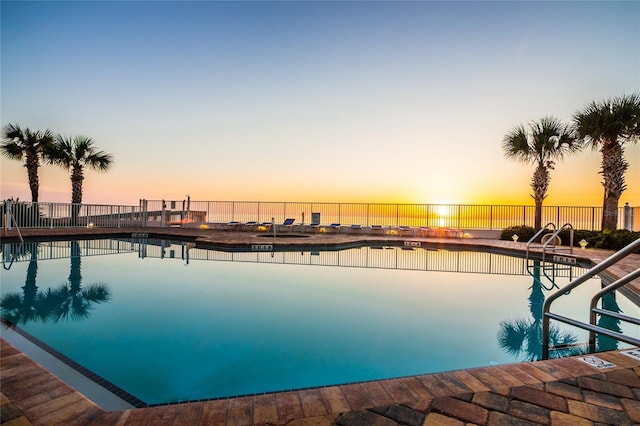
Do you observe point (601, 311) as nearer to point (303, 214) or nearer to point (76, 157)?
point (303, 214)

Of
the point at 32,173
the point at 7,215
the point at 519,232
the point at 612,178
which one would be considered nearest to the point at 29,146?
the point at 32,173

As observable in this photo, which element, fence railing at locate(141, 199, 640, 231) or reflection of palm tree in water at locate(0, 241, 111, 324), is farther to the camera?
fence railing at locate(141, 199, 640, 231)

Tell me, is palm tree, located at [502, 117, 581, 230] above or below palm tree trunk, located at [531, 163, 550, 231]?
above

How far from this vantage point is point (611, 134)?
10344mm

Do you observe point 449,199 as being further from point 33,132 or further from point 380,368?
point 33,132

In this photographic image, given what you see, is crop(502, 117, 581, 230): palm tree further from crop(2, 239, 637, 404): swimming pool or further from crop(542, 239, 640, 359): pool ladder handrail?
crop(542, 239, 640, 359): pool ladder handrail

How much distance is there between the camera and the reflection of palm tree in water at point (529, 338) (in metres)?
3.07

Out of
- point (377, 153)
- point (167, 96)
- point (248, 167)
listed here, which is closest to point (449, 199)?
point (377, 153)

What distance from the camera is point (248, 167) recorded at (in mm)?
17531

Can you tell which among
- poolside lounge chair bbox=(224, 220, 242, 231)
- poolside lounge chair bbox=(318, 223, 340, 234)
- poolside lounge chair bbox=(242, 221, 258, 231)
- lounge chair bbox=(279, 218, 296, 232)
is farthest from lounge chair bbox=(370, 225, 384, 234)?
poolside lounge chair bbox=(224, 220, 242, 231)

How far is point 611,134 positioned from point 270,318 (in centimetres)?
1247

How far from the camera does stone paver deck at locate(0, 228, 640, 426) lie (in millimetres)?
1572

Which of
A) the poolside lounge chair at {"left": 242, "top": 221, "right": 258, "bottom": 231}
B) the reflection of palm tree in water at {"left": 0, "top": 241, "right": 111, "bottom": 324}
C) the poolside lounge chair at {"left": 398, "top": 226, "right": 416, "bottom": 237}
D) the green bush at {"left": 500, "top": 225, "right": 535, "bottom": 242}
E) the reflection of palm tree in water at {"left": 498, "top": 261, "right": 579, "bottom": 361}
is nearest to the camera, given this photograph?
the reflection of palm tree in water at {"left": 498, "top": 261, "right": 579, "bottom": 361}

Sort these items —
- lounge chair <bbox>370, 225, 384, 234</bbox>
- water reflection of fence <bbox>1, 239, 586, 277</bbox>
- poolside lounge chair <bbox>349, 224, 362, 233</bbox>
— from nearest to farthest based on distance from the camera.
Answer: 1. water reflection of fence <bbox>1, 239, 586, 277</bbox>
2. lounge chair <bbox>370, 225, 384, 234</bbox>
3. poolside lounge chair <bbox>349, 224, 362, 233</bbox>
